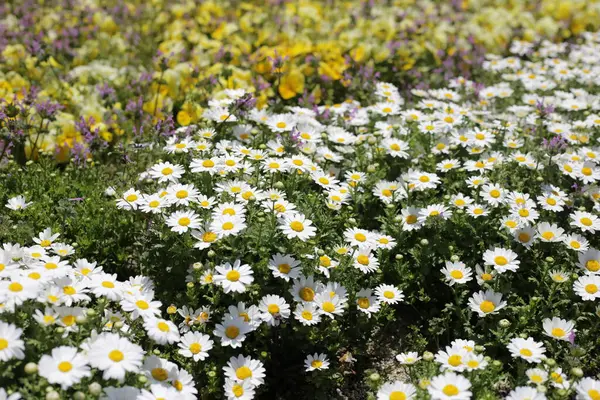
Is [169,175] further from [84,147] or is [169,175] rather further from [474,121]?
[474,121]

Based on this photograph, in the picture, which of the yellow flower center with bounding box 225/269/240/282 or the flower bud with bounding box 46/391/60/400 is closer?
the flower bud with bounding box 46/391/60/400

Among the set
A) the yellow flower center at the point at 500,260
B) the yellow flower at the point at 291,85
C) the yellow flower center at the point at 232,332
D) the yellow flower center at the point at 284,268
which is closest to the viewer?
the yellow flower center at the point at 232,332

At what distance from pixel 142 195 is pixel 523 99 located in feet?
10.3

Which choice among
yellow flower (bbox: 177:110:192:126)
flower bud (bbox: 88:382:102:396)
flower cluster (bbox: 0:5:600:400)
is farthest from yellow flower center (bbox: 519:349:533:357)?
yellow flower (bbox: 177:110:192:126)

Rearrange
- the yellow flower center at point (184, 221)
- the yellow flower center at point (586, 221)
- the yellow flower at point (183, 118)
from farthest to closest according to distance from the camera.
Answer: the yellow flower at point (183, 118), the yellow flower center at point (586, 221), the yellow flower center at point (184, 221)

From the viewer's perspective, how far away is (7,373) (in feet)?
7.35

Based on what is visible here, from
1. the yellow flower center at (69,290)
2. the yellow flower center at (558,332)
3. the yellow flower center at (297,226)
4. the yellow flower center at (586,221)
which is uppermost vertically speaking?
the yellow flower center at (297,226)

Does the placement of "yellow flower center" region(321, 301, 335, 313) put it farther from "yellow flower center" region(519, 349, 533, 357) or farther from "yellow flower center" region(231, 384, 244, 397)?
"yellow flower center" region(519, 349, 533, 357)

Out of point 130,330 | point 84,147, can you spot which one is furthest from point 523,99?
point 130,330

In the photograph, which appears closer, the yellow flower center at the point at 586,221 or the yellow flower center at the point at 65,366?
the yellow flower center at the point at 65,366

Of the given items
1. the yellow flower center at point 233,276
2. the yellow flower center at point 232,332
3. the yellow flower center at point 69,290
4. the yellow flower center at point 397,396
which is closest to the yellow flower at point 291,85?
the yellow flower center at point 233,276

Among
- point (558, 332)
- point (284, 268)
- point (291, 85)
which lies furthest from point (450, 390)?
point (291, 85)

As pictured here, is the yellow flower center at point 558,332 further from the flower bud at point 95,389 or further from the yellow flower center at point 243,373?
the flower bud at point 95,389

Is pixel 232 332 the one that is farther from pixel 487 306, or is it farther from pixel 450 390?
pixel 487 306
